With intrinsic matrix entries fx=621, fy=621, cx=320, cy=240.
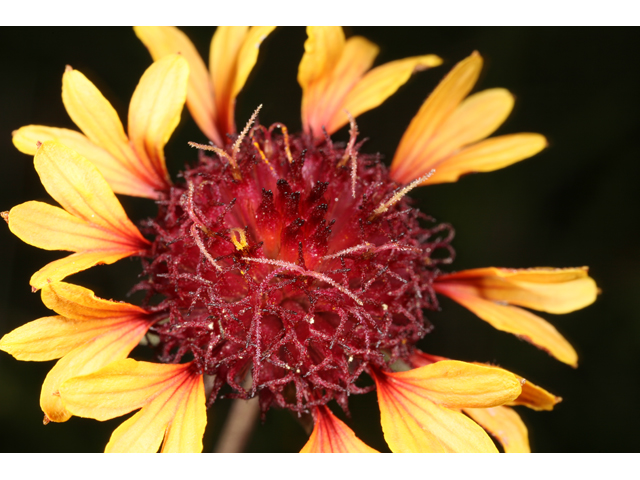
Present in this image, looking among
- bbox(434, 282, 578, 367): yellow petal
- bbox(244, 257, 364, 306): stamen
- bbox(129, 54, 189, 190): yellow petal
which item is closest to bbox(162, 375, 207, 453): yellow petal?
bbox(244, 257, 364, 306): stamen

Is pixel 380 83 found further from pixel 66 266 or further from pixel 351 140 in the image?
pixel 66 266

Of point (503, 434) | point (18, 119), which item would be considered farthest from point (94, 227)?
point (503, 434)

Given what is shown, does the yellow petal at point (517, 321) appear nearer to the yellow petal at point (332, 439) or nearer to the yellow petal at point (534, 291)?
the yellow petal at point (534, 291)

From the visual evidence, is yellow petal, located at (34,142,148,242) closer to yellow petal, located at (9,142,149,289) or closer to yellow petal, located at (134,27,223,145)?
yellow petal, located at (9,142,149,289)

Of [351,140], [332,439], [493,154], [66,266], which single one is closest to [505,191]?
[493,154]

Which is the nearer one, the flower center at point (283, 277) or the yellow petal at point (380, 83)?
the flower center at point (283, 277)

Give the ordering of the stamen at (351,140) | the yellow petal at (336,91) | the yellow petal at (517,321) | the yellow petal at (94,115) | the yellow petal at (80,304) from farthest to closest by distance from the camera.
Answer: the yellow petal at (336,91)
the yellow petal at (517,321)
the stamen at (351,140)
the yellow petal at (94,115)
the yellow petal at (80,304)

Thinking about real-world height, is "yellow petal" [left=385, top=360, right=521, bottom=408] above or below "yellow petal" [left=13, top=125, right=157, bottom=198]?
below

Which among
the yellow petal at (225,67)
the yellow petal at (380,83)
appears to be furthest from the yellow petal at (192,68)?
the yellow petal at (380,83)
